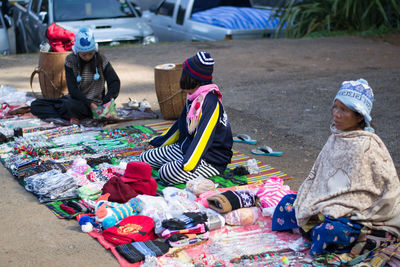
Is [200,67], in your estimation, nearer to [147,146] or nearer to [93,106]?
[147,146]

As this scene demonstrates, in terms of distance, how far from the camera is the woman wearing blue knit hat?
6652mm

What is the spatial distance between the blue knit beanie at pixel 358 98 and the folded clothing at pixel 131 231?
5.31 feet

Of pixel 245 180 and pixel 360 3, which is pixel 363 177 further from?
pixel 360 3

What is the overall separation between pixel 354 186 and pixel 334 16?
11.3m

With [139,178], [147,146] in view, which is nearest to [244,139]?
[147,146]

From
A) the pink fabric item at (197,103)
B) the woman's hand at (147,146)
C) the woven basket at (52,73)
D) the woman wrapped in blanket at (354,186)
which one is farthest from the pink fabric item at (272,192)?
the woven basket at (52,73)

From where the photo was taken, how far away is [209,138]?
15.5 ft

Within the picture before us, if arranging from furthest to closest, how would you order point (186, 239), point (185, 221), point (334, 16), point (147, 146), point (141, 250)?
point (334, 16) → point (147, 146) → point (185, 221) → point (186, 239) → point (141, 250)

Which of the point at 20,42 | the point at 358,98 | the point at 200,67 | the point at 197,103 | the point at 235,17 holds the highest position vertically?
the point at 358,98

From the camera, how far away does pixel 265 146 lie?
5.80 meters

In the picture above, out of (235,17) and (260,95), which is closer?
(260,95)

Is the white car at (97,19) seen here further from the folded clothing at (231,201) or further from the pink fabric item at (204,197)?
the folded clothing at (231,201)

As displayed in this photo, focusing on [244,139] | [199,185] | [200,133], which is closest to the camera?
[199,185]

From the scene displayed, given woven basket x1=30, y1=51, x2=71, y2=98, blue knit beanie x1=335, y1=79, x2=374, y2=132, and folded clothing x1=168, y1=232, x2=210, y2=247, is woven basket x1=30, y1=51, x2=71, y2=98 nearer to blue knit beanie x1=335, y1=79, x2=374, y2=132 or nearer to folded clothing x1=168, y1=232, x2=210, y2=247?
folded clothing x1=168, y1=232, x2=210, y2=247
